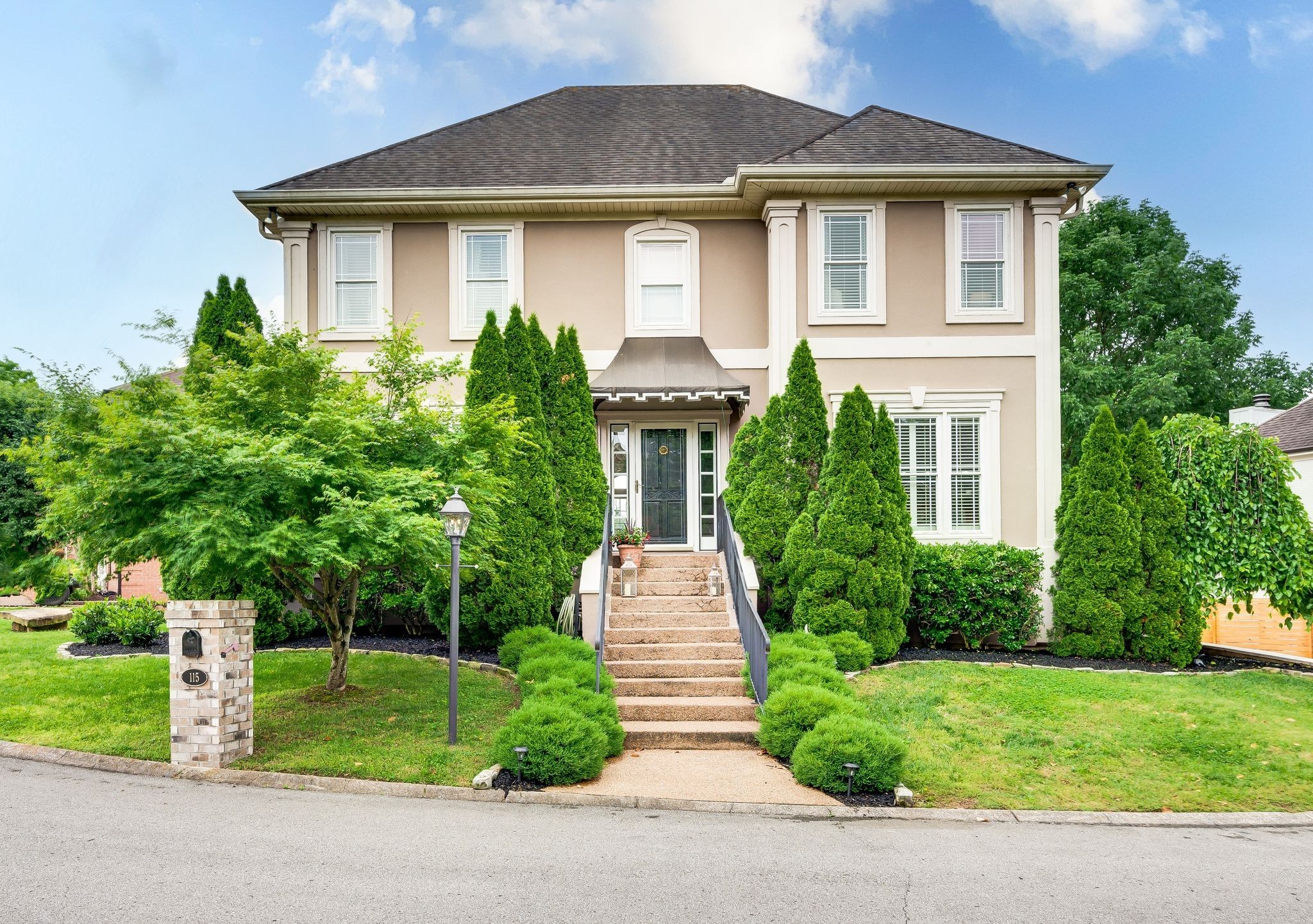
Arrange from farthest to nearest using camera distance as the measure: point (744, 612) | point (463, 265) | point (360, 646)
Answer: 1. point (463, 265)
2. point (360, 646)
3. point (744, 612)

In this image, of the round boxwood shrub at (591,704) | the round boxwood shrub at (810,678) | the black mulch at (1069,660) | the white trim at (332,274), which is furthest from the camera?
the white trim at (332,274)

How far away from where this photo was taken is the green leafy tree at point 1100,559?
35.7ft

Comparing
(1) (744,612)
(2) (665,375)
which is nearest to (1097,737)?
(1) (744,612)

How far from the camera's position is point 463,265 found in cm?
1323

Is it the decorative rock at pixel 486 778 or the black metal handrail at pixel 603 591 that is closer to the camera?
the decorative rock at pixel 486 778

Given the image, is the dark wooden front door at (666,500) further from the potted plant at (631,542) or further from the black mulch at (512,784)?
the black mulch at (512,784)

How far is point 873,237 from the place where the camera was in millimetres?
12672

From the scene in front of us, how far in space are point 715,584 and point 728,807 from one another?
16.6 ft

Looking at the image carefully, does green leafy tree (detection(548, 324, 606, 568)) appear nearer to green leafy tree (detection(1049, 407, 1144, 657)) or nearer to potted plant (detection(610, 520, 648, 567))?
potted plant (detection(610, 520, 648, 567))

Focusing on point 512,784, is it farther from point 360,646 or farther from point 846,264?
point 846,264

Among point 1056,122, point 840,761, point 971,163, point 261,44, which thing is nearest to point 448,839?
point 840,761

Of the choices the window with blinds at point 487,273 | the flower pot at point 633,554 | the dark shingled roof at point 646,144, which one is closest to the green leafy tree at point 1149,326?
the dark shingled roof at point 646,144

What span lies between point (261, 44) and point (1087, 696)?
1523cm

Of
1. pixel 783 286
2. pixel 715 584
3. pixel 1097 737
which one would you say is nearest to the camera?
pixel 1097 737
